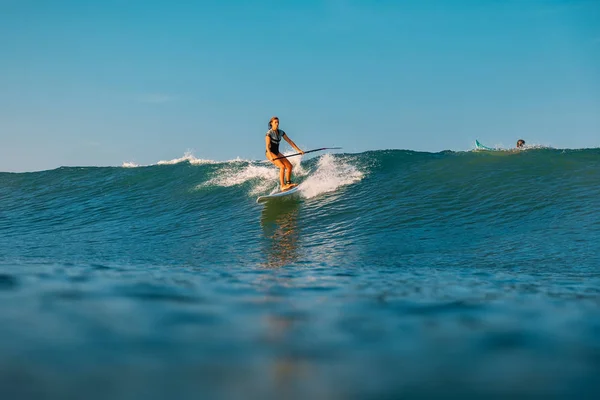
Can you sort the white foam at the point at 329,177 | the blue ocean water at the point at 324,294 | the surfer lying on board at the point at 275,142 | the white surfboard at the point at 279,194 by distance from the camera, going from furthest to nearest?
the white foam at the point at 329,177 → the white surfboard at the point at 279,194 → the surfer lying on board at the point at 275,142 → the blue ocean water at the point at 324,294

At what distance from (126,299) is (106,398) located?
1997mm

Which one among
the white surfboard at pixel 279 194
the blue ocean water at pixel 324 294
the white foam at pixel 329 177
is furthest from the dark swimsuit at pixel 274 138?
the blue ocean water at pixel 324 294

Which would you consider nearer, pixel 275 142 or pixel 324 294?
pixel 324 294

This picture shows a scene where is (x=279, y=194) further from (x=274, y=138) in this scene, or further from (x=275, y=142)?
(x=274, y=138)

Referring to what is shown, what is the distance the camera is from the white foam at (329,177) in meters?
13.3

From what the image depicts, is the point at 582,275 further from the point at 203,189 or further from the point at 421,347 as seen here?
the point at 203,189

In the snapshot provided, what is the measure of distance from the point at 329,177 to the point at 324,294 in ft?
33.6

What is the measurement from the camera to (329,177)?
14211 millimetres

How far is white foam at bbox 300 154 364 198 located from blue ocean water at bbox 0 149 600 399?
0.52ft

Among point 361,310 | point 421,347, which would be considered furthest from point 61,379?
point 361,310

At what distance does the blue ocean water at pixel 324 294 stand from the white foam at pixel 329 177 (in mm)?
159

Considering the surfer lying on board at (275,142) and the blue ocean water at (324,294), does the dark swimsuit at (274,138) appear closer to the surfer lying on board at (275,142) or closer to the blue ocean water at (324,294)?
the surfer lying on board at (275,142)

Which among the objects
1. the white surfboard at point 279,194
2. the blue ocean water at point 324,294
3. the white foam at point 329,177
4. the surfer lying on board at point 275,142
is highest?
the surfer lying on board at point 275,142

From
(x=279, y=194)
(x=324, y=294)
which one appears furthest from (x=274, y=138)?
(x=324, y=294)
